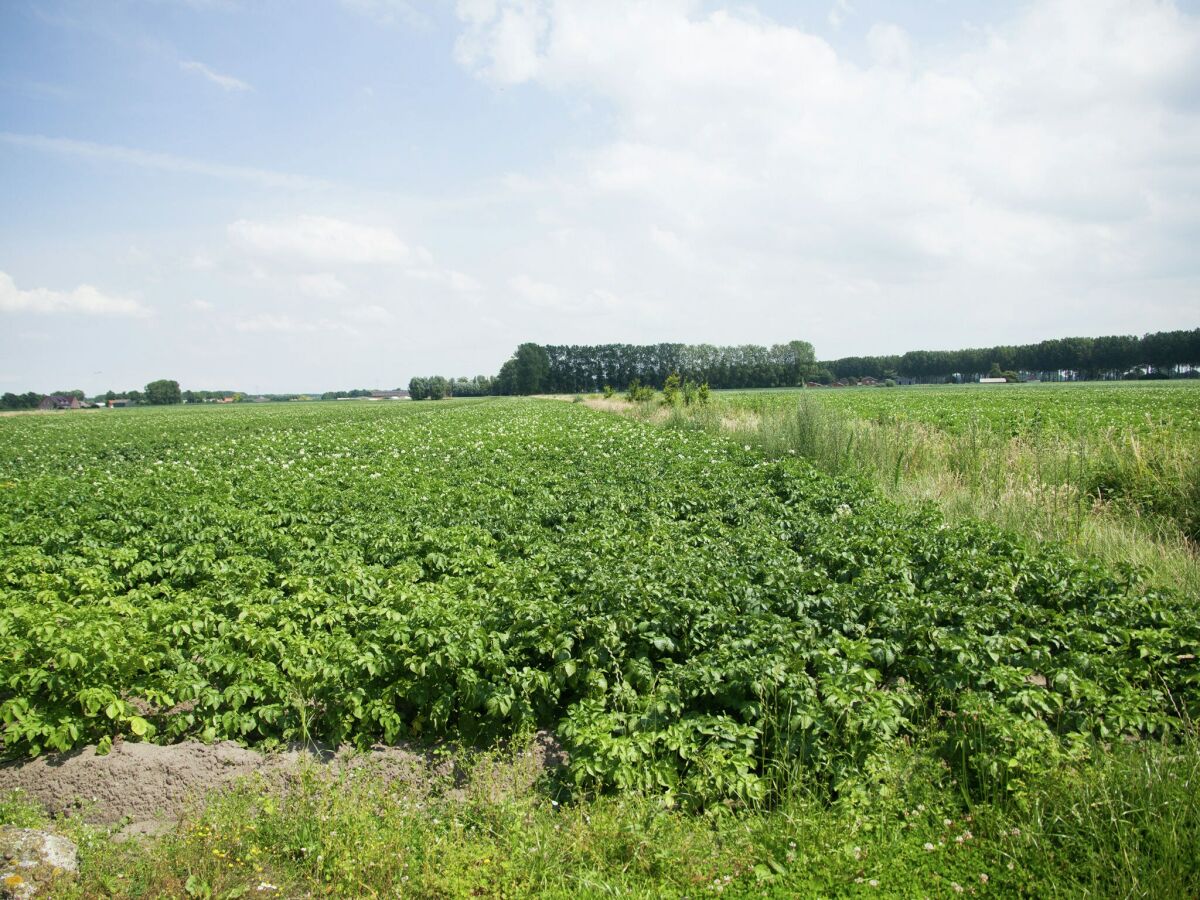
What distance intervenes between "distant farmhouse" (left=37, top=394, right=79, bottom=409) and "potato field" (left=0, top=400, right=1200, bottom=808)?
385ft

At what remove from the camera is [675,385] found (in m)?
45.3

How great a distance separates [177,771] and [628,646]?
10.7 feet

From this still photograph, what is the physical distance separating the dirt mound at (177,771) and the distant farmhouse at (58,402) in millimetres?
122631

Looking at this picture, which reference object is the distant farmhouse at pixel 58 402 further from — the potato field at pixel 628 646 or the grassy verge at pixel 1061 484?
the grassy verge at pixel 1061 484

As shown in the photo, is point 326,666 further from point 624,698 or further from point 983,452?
point 983,452

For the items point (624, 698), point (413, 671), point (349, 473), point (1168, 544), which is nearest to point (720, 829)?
point (624, 698)

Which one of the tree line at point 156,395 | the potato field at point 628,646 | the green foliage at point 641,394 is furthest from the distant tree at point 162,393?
the potato field at point 628,646

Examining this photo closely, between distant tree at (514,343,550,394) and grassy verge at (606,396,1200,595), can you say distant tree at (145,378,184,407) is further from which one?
grassy verge at (606,396,1200,595)

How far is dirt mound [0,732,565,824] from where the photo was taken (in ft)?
14.3

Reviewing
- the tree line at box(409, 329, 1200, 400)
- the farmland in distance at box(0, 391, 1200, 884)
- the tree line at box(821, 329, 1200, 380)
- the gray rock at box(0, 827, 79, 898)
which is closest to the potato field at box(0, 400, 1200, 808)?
the farmland in distance at box(0, 391, 1200, 884)

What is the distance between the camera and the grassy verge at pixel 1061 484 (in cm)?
875

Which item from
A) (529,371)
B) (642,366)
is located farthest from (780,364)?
(529,371)

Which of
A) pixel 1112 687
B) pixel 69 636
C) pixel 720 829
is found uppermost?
pixel 69 636

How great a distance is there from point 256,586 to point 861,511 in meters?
7.97
